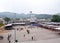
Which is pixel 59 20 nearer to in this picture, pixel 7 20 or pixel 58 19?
pixel 58 19

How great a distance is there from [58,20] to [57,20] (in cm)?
34

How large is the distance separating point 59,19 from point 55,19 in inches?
48.6

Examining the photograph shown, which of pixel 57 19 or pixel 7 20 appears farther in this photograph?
pixel 7 20

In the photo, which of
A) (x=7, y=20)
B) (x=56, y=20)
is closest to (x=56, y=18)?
(x=56, y=20)

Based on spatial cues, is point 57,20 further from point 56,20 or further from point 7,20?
point 7,20

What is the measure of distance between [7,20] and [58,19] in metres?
19.3

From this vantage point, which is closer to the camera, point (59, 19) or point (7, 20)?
point (59, 19)

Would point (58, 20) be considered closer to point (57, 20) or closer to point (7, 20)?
point (57, 20)

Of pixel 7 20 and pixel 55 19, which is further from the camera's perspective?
pixel 7 20

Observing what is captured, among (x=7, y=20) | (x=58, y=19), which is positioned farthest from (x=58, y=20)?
(x=7, y=20)

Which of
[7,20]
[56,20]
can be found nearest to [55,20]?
[56,20]

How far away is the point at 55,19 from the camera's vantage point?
54.2 metres

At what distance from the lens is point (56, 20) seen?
53594mm

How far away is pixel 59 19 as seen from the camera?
176 ft
